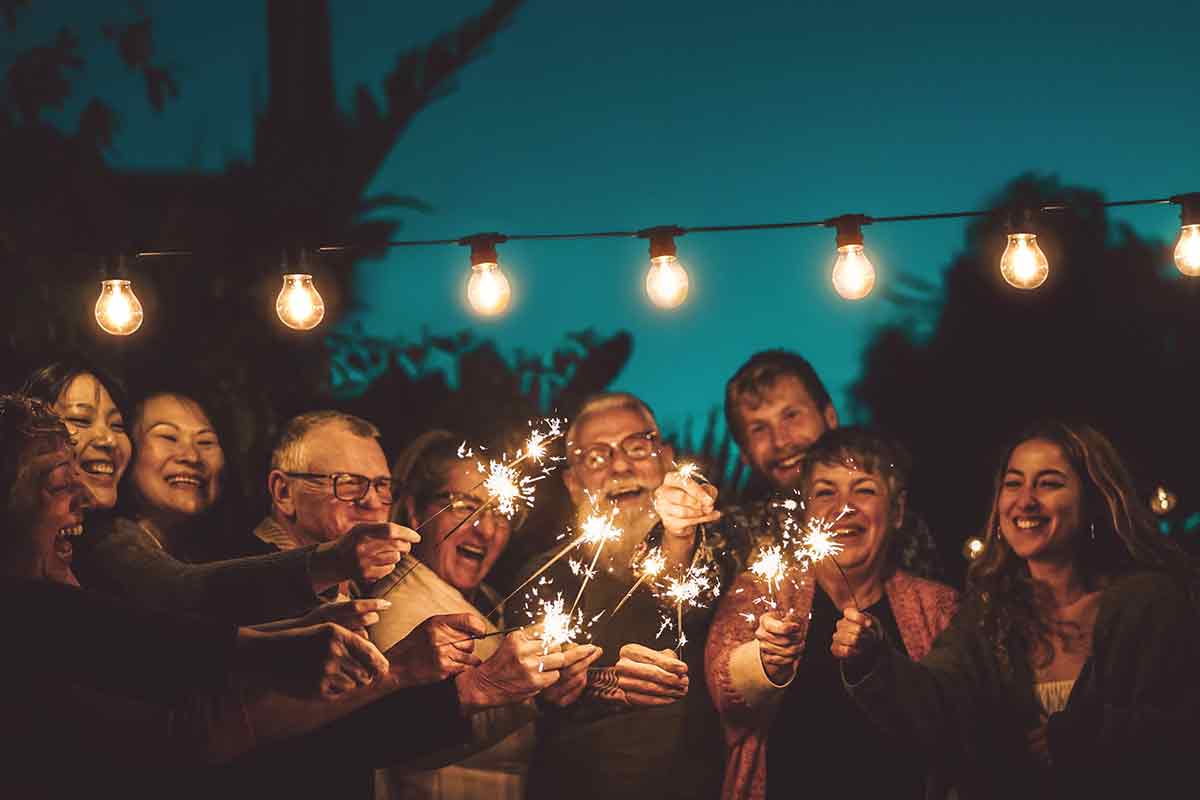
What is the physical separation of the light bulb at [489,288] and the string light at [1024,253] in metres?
2.07

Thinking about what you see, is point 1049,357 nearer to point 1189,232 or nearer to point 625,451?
point 1189,232

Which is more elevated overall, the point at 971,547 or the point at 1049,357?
the point at 1049,357

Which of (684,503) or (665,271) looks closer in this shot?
(684,503)

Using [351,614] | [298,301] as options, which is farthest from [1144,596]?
[298,301]

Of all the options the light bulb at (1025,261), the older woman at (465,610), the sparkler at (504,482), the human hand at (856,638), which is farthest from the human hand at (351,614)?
the light bulb at (1025,261)

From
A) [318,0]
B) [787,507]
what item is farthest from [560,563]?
[318,0]

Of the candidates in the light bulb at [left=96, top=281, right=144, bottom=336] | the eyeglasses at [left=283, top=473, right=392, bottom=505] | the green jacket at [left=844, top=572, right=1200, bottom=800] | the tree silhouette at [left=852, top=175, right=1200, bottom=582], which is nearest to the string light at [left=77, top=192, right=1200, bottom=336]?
the light bulb at [left=96, top=281, right=144, bottom=336]

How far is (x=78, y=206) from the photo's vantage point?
8.41 meters

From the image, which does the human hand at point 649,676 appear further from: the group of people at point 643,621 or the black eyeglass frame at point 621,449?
the black eyeglass frame at point 621,449

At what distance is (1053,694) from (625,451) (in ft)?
6.55

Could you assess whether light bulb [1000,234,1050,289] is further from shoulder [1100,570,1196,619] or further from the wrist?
the wrist

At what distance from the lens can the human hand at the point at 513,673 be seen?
5.77 meters

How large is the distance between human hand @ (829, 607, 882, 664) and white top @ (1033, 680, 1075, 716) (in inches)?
30.0

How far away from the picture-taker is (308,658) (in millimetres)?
5250
